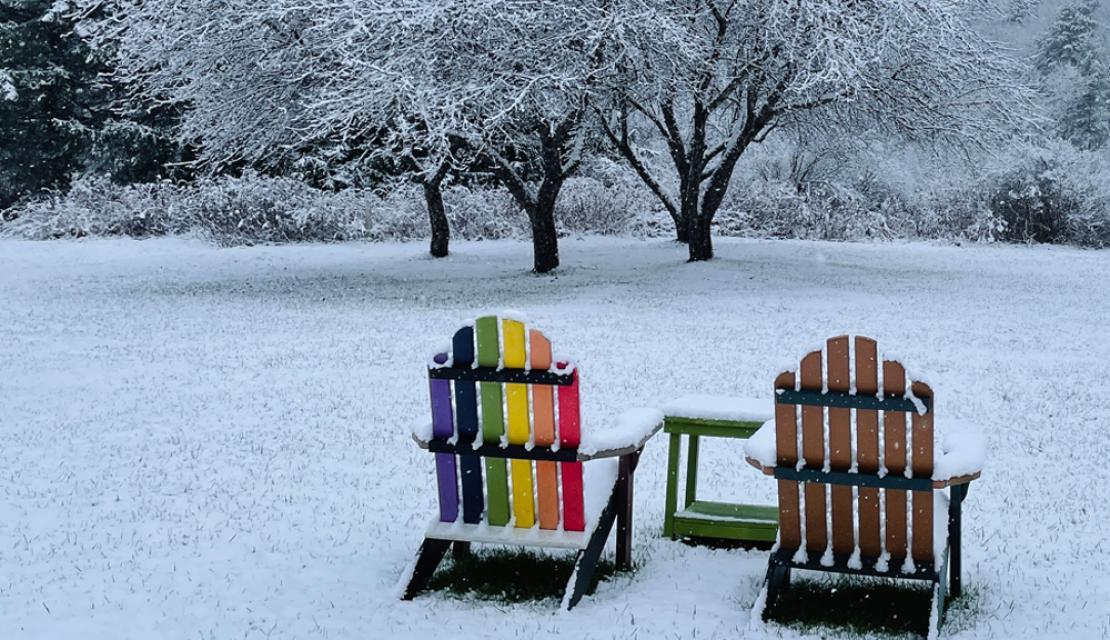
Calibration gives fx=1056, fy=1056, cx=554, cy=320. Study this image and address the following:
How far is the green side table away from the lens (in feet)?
16.2

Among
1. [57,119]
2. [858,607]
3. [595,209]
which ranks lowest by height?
[858,607]

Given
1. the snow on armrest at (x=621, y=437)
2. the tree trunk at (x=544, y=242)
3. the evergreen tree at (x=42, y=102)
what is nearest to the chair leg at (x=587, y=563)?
the snow on armrest at (x=621, y=437)

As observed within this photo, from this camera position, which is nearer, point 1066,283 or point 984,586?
point 984,586

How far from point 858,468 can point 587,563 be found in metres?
1.17

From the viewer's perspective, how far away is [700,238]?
1962cm

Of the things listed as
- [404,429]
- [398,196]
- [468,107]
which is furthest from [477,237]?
[404,429]

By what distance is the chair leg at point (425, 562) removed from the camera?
14.6ft

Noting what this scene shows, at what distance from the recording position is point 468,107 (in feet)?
52.1

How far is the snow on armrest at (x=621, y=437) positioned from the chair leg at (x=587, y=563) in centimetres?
35

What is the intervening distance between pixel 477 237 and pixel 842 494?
23798 mm

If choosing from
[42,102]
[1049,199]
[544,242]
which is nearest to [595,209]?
[544,242]

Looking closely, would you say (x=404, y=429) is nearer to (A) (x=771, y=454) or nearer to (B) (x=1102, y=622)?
(A) (x=771, y=454)

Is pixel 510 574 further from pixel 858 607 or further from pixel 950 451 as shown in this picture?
pixel 950 451

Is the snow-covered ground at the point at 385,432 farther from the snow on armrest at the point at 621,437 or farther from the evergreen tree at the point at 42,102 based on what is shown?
the evergreen tree at the point at 42,102
